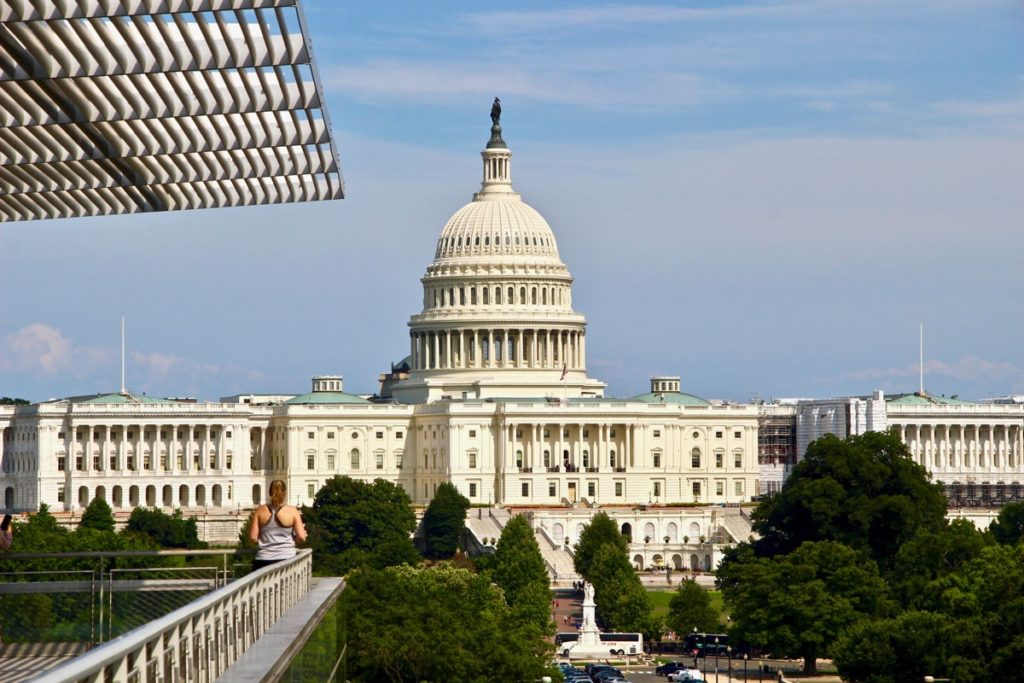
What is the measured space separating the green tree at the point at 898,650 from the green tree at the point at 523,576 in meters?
23.3

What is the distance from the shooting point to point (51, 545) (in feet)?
361

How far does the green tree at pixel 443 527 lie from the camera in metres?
194

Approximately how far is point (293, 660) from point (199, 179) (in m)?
21.4

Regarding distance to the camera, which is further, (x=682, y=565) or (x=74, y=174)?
(x=682, y=565)

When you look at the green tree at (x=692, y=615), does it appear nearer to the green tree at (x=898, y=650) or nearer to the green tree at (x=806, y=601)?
the green tree at (x=806, y=601)

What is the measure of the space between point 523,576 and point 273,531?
11561 cm

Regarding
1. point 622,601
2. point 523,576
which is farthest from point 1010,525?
point 523,576

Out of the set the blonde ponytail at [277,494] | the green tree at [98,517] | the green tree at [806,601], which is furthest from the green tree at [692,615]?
the blonde ponytail at [277,494]

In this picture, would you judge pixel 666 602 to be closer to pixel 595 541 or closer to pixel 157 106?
→ pixel 595 541

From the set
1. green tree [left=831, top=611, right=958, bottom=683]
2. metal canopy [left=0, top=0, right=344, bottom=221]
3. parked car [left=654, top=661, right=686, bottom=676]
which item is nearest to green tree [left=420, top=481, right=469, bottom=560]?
parked car [left=654, top=661, right=686, bottom=676]

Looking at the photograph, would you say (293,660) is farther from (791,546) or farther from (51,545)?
(791,546)

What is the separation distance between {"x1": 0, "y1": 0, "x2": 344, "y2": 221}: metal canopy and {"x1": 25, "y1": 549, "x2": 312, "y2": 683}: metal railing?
335 inches

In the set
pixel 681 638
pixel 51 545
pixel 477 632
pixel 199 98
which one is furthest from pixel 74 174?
pixel 681 638

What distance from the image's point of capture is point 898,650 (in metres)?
104
